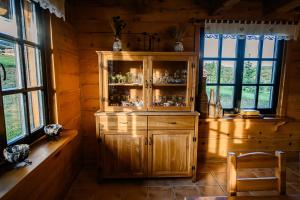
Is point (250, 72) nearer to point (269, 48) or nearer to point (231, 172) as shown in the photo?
point (269, 48)

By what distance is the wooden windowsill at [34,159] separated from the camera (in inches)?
43.7

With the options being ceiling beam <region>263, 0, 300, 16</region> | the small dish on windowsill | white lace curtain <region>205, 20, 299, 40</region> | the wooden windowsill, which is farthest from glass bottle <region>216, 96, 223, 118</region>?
the small dish on windowsill

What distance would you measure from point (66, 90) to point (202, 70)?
1.85 m

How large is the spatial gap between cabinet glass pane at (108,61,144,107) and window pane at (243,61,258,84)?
1617mm

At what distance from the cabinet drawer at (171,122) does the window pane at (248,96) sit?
115cm

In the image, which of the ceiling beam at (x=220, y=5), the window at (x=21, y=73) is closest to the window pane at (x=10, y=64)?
the window at (x=21, y=73)

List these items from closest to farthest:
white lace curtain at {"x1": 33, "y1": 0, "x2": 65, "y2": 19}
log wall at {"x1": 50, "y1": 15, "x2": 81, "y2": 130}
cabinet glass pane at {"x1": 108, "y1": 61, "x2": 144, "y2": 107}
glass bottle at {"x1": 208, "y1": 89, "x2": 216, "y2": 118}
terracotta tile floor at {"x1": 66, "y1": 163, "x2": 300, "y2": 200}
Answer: white lace curtain at {"x1": 33, "y1": 0, "x2": 65, "y2": 19}
log wall at {"x1": 50, "y1": 15, "x2": 81, "y2": 130}
terracotta tile floor at {"x1": 66, "y1": 163, "x2": 300, "y2": 200}
cabinet glass pane at {"x1": 108, "y1": 61, "x2": 144, "y2": 107}
glass bottle at {"x1": 208, "y1": 89, "x2": 216, "y2": 118}

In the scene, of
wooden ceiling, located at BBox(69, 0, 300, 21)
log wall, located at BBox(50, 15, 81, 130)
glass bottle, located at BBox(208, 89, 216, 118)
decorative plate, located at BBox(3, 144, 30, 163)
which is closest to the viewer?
decorative plate, located at BBox(3, 144, 30, 163)

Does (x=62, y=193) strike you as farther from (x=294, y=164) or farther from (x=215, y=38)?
(x=294, y=164)

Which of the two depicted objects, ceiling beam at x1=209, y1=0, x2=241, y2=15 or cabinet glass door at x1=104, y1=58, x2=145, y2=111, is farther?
cabinet glass door at x1=104, y1=58, x2=145, y2=111

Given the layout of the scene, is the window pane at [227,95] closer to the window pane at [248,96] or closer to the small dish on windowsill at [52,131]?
the window pane at [248,96]

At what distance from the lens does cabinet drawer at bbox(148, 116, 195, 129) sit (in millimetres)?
2309

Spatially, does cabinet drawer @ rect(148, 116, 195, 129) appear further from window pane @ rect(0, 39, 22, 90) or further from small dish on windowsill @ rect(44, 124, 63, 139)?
window pane @ rect(0, 39, 22, 90)

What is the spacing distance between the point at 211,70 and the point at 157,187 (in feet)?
5.86
